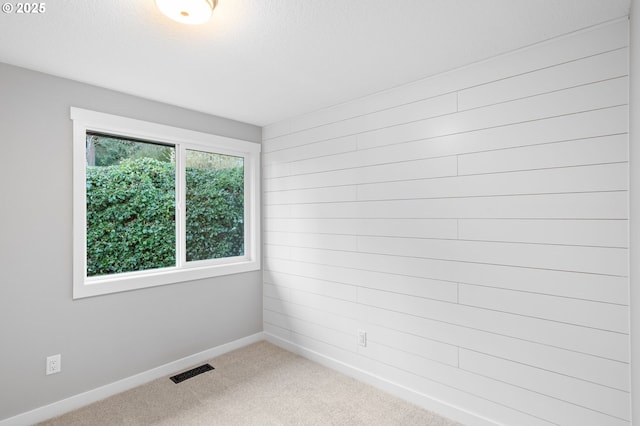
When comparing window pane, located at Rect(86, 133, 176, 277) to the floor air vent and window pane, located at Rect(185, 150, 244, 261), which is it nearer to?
window pane, located at Rect(185, 150, 244, 261)

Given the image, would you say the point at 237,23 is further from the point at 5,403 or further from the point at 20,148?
the point at 5,403

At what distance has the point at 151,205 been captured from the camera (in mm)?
3027

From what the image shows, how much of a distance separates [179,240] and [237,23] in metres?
2.10

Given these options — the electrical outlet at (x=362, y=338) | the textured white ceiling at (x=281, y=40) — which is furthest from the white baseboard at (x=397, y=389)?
the textured white ceiling at (x=281, y=40)

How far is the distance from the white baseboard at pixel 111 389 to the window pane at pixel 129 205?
89 cm

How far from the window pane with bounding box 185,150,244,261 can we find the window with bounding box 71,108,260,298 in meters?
0.01

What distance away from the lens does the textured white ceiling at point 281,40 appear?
1647 millimetres

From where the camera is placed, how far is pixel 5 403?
216 cm

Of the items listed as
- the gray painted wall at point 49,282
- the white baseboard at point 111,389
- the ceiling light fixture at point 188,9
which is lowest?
the white baseboard at point 111,389

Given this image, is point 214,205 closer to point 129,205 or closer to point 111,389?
point 129,205

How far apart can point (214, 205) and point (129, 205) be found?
0.83 m

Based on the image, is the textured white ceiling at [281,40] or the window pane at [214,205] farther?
the window pane at [214,205]

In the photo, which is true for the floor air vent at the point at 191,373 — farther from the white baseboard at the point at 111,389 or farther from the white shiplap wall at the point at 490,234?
the white shiplap wall at the point at 490,234

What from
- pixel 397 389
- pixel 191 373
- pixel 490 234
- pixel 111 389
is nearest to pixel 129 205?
pixel 111 389
